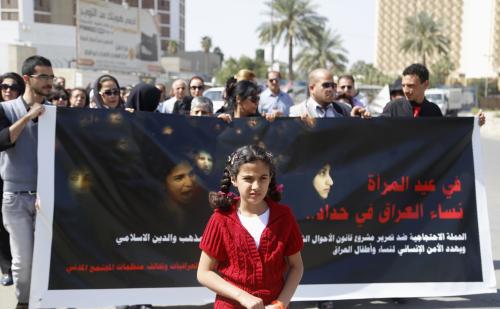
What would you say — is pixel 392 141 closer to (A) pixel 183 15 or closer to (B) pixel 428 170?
(B) pixel 428 170

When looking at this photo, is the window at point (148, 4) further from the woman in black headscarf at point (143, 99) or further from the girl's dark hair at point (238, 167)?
the girl's dark hair at point (238, 167)

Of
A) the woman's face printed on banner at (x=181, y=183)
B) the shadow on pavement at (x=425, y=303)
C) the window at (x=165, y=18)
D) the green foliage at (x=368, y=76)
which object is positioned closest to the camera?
the woman's face printed on banner at (x=181, y=183)

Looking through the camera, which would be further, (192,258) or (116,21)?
(116,21)

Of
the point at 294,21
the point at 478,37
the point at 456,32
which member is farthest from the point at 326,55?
the point at 456,32

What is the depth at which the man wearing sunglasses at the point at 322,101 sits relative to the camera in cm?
532

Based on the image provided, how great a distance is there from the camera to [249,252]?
274 centimetres

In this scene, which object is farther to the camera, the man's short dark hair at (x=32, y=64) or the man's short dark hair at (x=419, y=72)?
the man's short dark hair at (x=419, y=72)

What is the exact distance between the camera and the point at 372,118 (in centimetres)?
499

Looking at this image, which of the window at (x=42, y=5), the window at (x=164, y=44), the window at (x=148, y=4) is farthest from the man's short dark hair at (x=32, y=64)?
the window at (x=164, y=44)

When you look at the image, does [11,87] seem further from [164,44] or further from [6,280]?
[164,44]

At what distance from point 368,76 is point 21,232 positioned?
281ft

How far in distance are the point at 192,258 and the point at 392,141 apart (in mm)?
1762

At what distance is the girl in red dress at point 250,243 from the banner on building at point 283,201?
72.7 inches

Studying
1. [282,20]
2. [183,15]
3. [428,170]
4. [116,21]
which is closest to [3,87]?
[428,170]
